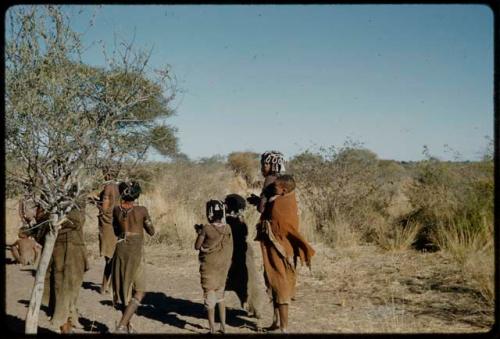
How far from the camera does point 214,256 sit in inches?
240

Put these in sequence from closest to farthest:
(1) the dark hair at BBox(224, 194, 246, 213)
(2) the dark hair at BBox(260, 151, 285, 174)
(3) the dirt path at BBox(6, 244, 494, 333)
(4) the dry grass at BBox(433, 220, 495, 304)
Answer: (2) the dark hair at BBox(260, 151, 285, 174), (3) the dirt path at BBox(6, 244, 494, 333), (1) the dark hair at BBox(224, 194, 246, 213), (4) the dry grass at BBox(433, 220, 495, 304)

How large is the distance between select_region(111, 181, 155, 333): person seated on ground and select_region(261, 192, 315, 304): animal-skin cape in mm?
1480

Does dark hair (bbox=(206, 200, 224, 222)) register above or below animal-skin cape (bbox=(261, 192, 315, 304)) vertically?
above

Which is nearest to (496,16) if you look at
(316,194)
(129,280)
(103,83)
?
(103,83)

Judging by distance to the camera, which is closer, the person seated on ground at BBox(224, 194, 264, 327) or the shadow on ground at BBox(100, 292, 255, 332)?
the person seated on ground at BBox(224, 194, 264, 327)

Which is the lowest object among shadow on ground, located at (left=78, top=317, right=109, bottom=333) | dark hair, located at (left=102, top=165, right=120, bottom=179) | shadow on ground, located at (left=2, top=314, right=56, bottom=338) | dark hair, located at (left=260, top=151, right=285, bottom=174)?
shadow on ground, located at (left=78, top=317, right=109, bottom=333)

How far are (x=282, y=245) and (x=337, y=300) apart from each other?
2.30 meters

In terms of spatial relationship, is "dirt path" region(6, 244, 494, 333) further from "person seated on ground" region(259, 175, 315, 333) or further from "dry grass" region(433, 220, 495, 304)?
"person seated on ground" region(259, 175, 315, 333)

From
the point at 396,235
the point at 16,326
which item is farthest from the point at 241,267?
the point at 396,235

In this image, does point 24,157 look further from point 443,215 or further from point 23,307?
point 443,215

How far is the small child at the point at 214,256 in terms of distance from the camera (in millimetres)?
6055

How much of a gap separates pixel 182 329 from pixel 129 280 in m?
1.04

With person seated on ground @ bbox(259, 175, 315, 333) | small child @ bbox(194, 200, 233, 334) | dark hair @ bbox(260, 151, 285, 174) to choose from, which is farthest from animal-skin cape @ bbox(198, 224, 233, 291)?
dark hair @ bbox(260, 151, 285, 174)

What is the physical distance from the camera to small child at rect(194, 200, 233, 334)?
6.05 m
